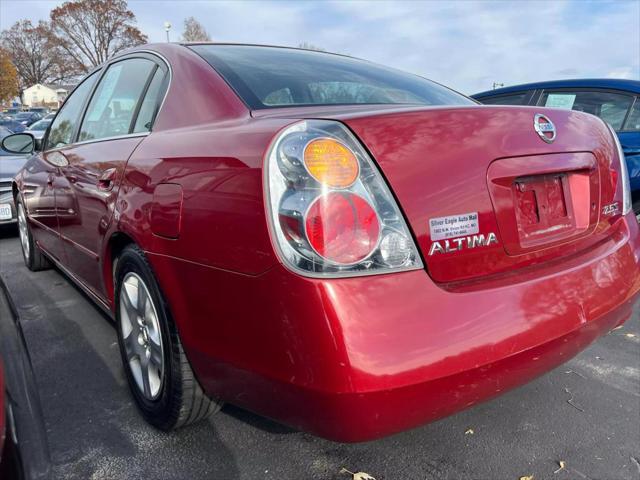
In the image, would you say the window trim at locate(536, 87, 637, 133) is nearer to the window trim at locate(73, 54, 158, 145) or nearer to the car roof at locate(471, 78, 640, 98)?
the car roof at locate(471, 78, 640, 98)

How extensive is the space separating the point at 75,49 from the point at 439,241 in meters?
54.8

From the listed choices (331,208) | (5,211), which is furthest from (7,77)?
(331,208)

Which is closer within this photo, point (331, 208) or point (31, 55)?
point (331, 208)

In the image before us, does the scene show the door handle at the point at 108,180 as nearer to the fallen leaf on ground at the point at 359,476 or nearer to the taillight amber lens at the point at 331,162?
the taillight amber lens at the point at 331,162

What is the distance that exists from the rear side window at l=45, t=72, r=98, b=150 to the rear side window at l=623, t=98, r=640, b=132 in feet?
13.8

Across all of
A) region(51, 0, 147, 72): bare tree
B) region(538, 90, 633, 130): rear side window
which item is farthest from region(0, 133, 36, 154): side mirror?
region(51, 0, 147, 72): bare tree

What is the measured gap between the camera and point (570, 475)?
1.83 meters

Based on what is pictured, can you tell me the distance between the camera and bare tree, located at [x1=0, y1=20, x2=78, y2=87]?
180 ft

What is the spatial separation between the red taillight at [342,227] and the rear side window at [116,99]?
4.74ft

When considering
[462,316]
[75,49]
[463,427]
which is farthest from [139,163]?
[75,49]

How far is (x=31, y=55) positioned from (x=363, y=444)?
70.1 meters

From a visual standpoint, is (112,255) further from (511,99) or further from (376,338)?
(511,99)

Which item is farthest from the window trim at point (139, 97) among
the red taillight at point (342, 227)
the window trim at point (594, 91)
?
the window trim at point (594, 91)

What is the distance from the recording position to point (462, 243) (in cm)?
147
